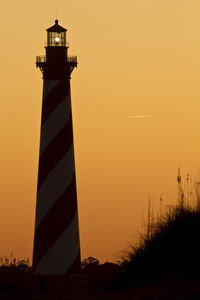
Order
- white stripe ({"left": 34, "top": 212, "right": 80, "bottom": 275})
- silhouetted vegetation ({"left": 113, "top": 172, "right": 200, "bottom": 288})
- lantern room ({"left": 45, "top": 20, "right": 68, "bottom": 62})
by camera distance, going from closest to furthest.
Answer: silhouetted vegetation ({"left": 113, "top": 172, "right": 200, "bottom": 288})
white stripe ({"left": 34, "top": 212, "right": 80, "bottom": 275})
lantern room ({"left": 45, "top": 20, "right": 68, "bottom": 62})

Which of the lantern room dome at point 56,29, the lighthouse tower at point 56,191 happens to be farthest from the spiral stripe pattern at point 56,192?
the lantern room dome at point 56,29

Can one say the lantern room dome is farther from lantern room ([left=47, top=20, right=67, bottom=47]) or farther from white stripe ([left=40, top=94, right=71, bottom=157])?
white stripe ([left=40, top=94, right=71, bottom=157])

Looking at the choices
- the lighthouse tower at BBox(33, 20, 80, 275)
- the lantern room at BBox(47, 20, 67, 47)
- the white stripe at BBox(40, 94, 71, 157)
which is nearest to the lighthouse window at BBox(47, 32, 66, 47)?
the lantern room at BBox(47, 20, 67, 47)

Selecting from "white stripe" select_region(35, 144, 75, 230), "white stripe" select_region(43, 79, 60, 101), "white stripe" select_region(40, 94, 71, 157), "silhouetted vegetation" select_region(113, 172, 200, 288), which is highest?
"white stripe" select_region(43, 79, 60, 101)

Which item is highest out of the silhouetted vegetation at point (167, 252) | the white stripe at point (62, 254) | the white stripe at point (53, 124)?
the white stripe at point (53, 124)

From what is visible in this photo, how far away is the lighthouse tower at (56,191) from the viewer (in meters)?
31.6

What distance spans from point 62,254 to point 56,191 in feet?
7.29

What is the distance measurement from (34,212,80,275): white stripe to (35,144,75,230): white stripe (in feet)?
3.46

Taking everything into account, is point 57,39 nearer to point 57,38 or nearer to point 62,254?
point 57,38

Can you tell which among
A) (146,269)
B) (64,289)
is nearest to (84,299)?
(146,269)

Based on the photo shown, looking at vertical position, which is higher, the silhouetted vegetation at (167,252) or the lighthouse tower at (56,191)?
the lighthouse tower at (56,191)

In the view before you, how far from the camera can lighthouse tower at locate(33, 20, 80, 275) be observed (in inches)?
1243

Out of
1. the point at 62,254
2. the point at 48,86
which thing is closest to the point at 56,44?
the point at 48,86

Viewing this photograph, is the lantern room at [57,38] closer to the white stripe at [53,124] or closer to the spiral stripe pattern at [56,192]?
the spiral stripe pattern at [56,192]
